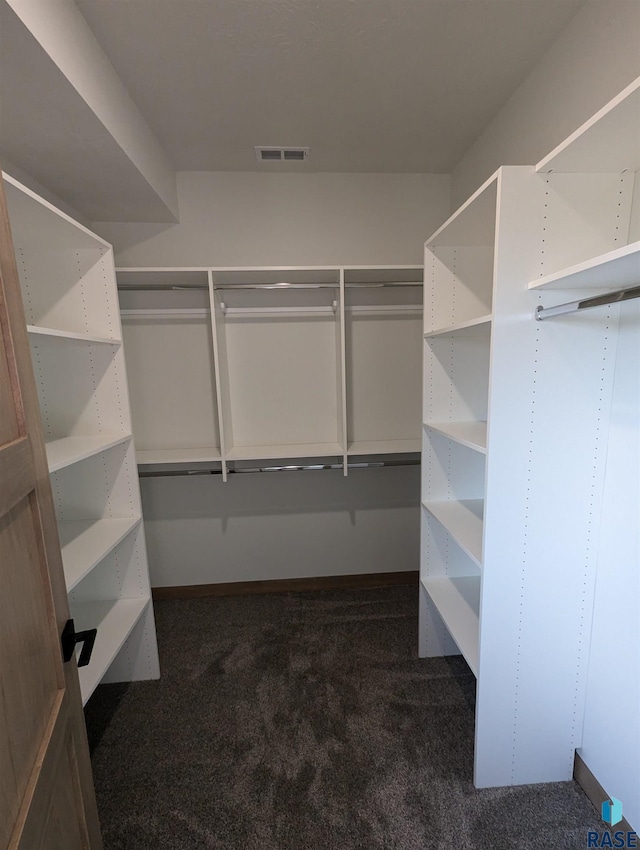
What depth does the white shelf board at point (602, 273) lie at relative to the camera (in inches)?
34.6

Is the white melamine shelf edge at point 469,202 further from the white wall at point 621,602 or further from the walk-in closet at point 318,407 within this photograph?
the white wall at point 621,602

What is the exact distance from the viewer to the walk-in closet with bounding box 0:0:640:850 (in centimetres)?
119

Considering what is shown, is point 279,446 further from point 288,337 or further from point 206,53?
point 206,53

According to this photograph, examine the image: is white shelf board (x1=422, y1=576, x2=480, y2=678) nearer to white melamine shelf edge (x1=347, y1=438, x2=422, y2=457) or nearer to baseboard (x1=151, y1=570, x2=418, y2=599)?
white melamine shelf edge (x1=347, y1=438, x2=422, y2=457)

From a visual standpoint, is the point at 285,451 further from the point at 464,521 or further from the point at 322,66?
the point at 322,66

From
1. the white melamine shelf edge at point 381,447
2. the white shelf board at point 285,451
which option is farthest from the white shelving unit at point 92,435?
the white melamine shelf edge at point 381,447

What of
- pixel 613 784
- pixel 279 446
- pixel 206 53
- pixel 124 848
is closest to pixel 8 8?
pixel 206 53

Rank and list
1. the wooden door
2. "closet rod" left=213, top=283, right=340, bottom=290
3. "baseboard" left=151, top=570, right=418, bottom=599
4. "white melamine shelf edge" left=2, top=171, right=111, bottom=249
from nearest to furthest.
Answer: the wooden door
"white melamine shelf edge" left=2, top=171, right=111, bottom=249
"closet rod" left=213, top=283, right=340, bottom=290
"baseboard" left=151, top=570, right=418, bottom=599

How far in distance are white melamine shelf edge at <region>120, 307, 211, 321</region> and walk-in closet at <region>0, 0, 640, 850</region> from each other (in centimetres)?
2

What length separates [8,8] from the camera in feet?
3.20

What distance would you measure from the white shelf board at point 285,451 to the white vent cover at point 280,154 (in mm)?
1676

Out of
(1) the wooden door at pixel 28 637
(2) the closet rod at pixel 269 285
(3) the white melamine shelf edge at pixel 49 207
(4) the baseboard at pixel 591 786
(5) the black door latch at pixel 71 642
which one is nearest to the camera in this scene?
(1) the wooden door at pixel 28 637

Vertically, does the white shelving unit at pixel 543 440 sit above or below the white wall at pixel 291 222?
below

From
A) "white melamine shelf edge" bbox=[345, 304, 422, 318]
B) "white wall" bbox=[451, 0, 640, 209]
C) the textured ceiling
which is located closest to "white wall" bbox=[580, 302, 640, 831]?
"white wall" bbox=[451, 0, 640, 209]
